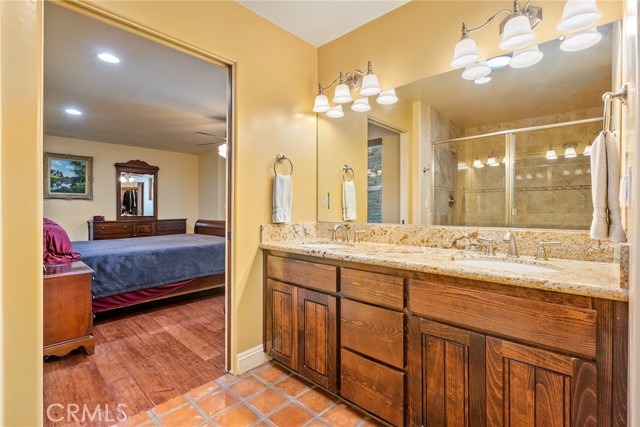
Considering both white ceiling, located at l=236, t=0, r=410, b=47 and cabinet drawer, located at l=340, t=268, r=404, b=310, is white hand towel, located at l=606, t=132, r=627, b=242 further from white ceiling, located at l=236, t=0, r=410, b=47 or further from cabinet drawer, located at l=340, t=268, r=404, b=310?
white ceiling, located at l=236, t=0, r=410, b=47

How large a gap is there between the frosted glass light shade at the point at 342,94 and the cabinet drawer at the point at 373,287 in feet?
4.29

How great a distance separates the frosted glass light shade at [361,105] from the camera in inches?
91.0

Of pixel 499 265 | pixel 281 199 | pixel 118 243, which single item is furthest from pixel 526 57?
pixel 118 243

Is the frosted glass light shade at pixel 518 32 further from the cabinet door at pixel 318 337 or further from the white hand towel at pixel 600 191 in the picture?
the cabinet door at pixel 318 337

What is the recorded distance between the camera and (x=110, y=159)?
19.5 ft

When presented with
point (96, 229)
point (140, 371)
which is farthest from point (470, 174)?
point (96, 229)

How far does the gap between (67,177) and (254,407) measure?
19.3 ft

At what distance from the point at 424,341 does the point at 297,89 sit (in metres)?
2.02

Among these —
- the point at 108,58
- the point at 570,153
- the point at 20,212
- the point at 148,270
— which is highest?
the point at 108,58

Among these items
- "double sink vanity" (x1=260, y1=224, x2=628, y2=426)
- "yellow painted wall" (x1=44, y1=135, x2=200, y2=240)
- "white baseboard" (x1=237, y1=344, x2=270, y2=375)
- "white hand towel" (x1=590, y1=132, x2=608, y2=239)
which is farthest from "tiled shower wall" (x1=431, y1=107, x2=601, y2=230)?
"yellow painted wall" (x1=44, y1=135, x2=200, y2=240)

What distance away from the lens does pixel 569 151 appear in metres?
1.50

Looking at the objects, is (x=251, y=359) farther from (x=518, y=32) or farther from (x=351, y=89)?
(x=518, y=32)

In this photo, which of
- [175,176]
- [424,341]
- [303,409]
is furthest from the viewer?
[175,176]

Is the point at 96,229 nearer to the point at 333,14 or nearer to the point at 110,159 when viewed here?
the point at 110,159
